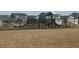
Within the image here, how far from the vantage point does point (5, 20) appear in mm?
1479

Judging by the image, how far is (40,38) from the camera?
4.81 ft

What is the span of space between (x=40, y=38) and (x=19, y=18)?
28 centimetres

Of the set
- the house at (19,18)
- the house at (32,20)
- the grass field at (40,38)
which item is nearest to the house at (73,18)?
the grass field at (40,38)

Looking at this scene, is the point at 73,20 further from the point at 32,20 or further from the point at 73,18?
the point at 32,20

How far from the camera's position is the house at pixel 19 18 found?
1.47 m

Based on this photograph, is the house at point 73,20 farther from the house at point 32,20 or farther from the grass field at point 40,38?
the house at point 32,20

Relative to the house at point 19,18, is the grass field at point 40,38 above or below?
below

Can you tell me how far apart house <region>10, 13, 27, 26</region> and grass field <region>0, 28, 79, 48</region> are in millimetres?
76

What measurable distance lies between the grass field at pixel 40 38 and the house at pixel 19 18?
0.08 metres

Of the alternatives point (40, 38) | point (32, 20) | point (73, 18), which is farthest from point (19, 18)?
point (73, 18)

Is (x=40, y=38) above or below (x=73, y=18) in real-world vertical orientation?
below

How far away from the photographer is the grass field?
147 centimetres
